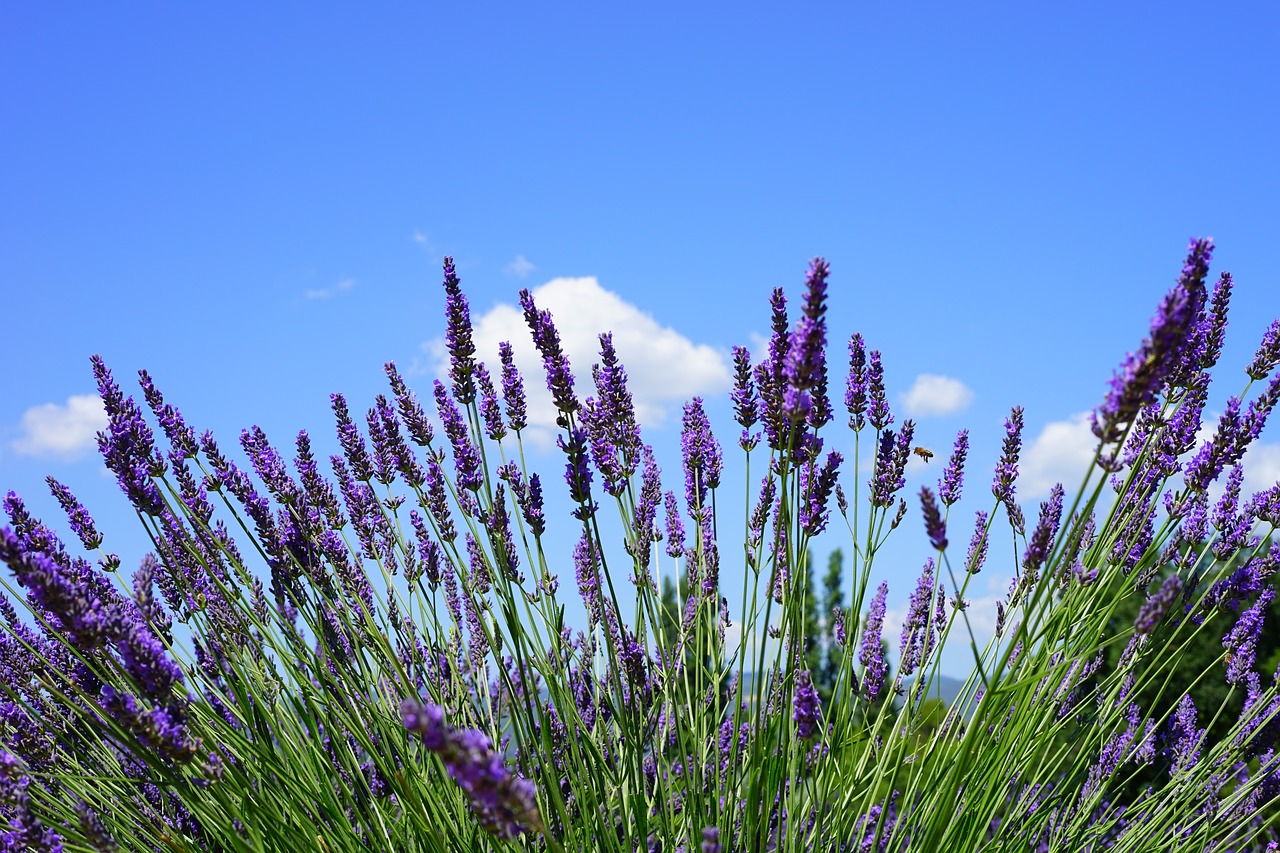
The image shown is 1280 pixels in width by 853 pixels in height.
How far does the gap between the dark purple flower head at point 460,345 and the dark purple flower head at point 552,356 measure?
0.16 m

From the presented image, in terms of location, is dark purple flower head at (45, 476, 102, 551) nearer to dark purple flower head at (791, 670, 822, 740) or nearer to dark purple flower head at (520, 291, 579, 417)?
dark purple flower head at (520, 291, 579, 417)

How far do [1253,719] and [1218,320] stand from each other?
153 cm

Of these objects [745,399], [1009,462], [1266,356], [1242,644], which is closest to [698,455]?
[745,399]

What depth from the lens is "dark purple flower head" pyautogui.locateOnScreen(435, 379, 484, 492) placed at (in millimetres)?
2217

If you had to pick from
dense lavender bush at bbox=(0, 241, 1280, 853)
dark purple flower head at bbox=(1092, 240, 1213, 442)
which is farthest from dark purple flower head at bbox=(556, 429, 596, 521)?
dark purple flower head at bbox=(1092, 240, 1213, 442)

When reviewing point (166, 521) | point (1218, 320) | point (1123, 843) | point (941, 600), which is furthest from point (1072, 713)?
point (166, 521)

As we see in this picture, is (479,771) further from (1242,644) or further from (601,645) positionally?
(1242,644)

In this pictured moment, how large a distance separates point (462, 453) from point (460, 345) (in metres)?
0.24

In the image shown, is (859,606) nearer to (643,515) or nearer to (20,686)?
(643,515)

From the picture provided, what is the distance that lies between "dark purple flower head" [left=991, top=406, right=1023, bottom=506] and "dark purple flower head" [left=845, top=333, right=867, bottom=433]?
14.8 inches

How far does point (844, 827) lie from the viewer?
2227 millimetres

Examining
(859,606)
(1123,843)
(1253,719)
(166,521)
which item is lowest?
(1123,843)

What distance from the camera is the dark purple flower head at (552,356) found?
2010 mm

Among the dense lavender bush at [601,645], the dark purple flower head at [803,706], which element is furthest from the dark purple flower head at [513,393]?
the dark purple flower head at [803,706]
